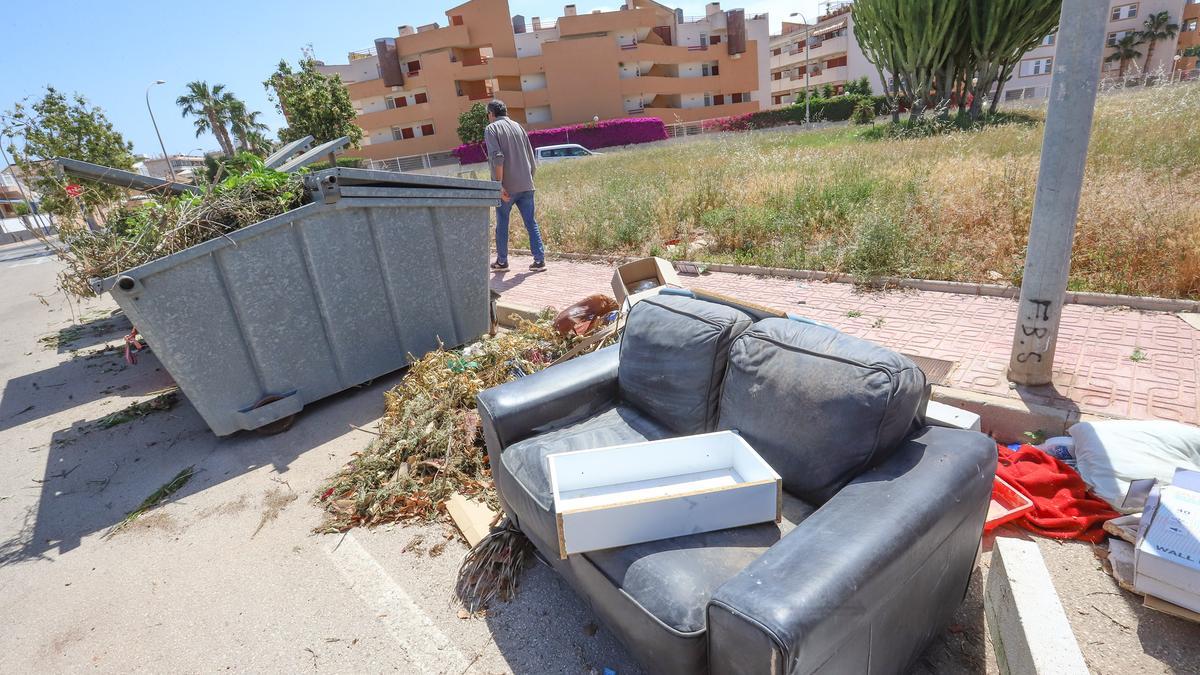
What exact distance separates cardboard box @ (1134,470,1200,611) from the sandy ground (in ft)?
0.54

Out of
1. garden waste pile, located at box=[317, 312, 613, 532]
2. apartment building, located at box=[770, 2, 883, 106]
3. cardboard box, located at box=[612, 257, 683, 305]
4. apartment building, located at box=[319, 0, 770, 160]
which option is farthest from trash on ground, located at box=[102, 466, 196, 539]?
apartment building, located at box=[770, 2, 883, 106]

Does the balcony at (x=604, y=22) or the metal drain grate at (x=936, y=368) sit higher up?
the balcony at (x=604, y=22)

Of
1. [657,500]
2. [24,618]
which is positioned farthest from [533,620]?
[24,618]

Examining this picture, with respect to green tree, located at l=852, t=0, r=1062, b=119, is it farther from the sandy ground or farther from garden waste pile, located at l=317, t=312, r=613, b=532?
the sandy ground

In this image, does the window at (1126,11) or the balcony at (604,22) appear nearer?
the balcony at (604,22)

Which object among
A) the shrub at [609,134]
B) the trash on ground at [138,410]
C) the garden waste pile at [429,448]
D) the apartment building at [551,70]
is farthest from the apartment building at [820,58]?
the trash on ground at [138,410]

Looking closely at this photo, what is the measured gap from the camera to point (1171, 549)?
1927 mm

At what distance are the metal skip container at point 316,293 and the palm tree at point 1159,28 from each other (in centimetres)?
6505

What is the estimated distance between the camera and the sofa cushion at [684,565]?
5.65 feet

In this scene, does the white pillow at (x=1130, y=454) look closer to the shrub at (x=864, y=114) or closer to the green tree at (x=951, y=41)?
the green tree at (x=951, y=41)

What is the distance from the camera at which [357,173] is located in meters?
4.32

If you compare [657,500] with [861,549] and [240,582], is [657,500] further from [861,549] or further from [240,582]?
[240,582]

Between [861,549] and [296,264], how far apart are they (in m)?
4.16

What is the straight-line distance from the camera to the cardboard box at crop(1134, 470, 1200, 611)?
1.88 metres
